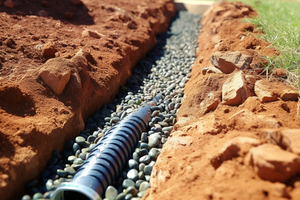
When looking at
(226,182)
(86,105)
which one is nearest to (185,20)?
(86,105)

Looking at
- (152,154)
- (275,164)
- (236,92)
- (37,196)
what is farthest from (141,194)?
(236,92)

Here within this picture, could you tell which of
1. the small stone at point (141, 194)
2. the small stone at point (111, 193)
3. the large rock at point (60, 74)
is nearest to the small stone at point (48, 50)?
the large rock at point (60, 74)

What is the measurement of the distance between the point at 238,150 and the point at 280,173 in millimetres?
301

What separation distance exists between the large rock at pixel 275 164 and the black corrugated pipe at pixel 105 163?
3.57ft

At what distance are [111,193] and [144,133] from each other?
83 cm

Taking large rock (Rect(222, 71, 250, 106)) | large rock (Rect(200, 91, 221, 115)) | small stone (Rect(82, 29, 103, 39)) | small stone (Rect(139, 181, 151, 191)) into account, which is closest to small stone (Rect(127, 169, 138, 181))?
small stone (Rect(139, 181, 151, 191))

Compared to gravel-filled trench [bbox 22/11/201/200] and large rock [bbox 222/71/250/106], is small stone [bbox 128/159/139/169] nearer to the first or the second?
gravel-filled trench [bbox 22/11/201/200]

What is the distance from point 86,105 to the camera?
2947 millimetres

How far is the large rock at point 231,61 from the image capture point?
2961 millimetres

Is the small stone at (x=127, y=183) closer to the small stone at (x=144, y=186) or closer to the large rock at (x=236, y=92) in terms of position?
the small stone at (x=144, y=186)

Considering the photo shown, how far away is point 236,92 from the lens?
8.40 feet

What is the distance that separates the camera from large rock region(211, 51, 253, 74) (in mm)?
2961

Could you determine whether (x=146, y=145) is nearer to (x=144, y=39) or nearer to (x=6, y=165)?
(x=6, y=165)

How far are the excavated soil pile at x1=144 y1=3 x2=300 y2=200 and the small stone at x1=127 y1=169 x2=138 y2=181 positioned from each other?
0.18m
